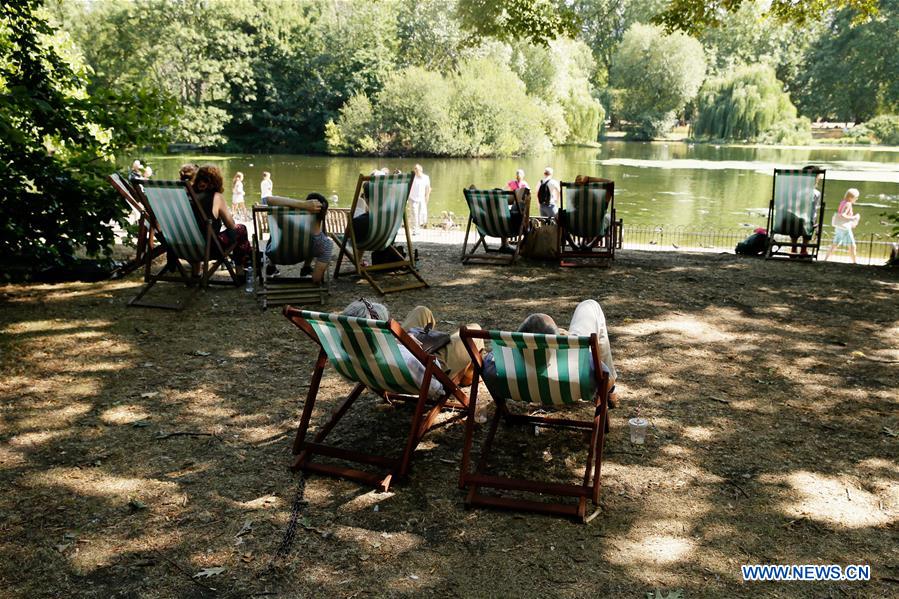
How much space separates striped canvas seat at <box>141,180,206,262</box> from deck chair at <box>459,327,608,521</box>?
3901 millimetres

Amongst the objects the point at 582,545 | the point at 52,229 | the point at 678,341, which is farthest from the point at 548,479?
the point at 52,229

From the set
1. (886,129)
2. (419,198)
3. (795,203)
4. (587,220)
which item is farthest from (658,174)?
(886,129)

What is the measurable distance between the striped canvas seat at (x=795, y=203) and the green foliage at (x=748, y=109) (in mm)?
40075

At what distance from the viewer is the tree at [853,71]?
5656cm

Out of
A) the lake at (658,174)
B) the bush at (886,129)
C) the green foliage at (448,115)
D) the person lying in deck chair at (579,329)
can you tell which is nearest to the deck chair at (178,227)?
the person lying in deck chair at (579,329)

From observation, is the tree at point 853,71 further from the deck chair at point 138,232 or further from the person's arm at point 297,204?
the deck chair at point 138,232

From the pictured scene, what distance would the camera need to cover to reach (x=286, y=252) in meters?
6.64

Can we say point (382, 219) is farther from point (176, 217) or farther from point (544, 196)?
point (544, 196)

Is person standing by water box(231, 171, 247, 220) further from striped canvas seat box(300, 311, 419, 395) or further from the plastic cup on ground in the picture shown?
the plastic cup on ground

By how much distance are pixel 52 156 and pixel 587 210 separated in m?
5.57

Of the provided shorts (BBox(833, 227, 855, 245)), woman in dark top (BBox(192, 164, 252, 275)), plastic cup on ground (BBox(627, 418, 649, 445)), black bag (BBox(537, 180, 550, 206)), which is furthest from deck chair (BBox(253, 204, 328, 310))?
shorts (BBox(833, 227, 855, 245))

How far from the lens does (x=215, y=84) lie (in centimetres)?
4569

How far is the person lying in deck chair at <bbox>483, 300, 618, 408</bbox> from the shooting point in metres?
3.51

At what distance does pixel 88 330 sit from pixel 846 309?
633 centimetres
